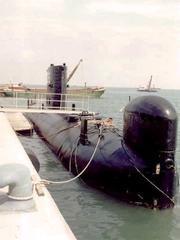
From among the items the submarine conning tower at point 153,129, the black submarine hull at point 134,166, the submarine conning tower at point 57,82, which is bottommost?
the black submarine hull at point 134,166

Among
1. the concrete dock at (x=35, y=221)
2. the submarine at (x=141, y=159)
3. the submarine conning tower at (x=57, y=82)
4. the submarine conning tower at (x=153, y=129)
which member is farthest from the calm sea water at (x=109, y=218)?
the submarine conning tower at (x=57, y=82)

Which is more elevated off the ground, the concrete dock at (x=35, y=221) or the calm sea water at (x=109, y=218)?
the concrete dock at (x=35, y=221)

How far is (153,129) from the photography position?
12.8 meters

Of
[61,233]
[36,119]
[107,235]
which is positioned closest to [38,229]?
[61,233]

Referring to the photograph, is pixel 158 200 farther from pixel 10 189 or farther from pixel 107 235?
pixel 10 189

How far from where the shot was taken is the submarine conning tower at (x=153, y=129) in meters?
12.6

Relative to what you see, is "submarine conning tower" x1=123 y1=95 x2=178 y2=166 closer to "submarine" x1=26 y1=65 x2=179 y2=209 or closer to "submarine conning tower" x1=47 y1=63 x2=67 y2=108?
"submarine" x1=26 y1=65 x2=179 y2=209

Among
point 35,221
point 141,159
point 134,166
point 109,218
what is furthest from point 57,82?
point 35,221

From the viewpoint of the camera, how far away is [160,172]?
1249cm

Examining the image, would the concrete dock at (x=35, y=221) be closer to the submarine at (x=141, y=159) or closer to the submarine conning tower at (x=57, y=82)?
the submarine at (x=141, y=159)

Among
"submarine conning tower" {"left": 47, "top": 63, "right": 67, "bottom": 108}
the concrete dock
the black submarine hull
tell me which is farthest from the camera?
"submarine conning tower" {"left": 47, "top": 63, "right": 67, "bottom": 108}

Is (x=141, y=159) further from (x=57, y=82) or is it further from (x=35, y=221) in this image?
(x=57, y=82)

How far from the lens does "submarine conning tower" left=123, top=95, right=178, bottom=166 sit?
12648 millimetres

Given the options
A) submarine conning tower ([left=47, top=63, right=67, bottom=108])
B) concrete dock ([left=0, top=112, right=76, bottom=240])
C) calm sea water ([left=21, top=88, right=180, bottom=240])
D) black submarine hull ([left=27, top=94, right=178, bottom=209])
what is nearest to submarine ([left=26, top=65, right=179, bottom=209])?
black submarine hull ([left=27, top=94, right=178, bottom=209])
